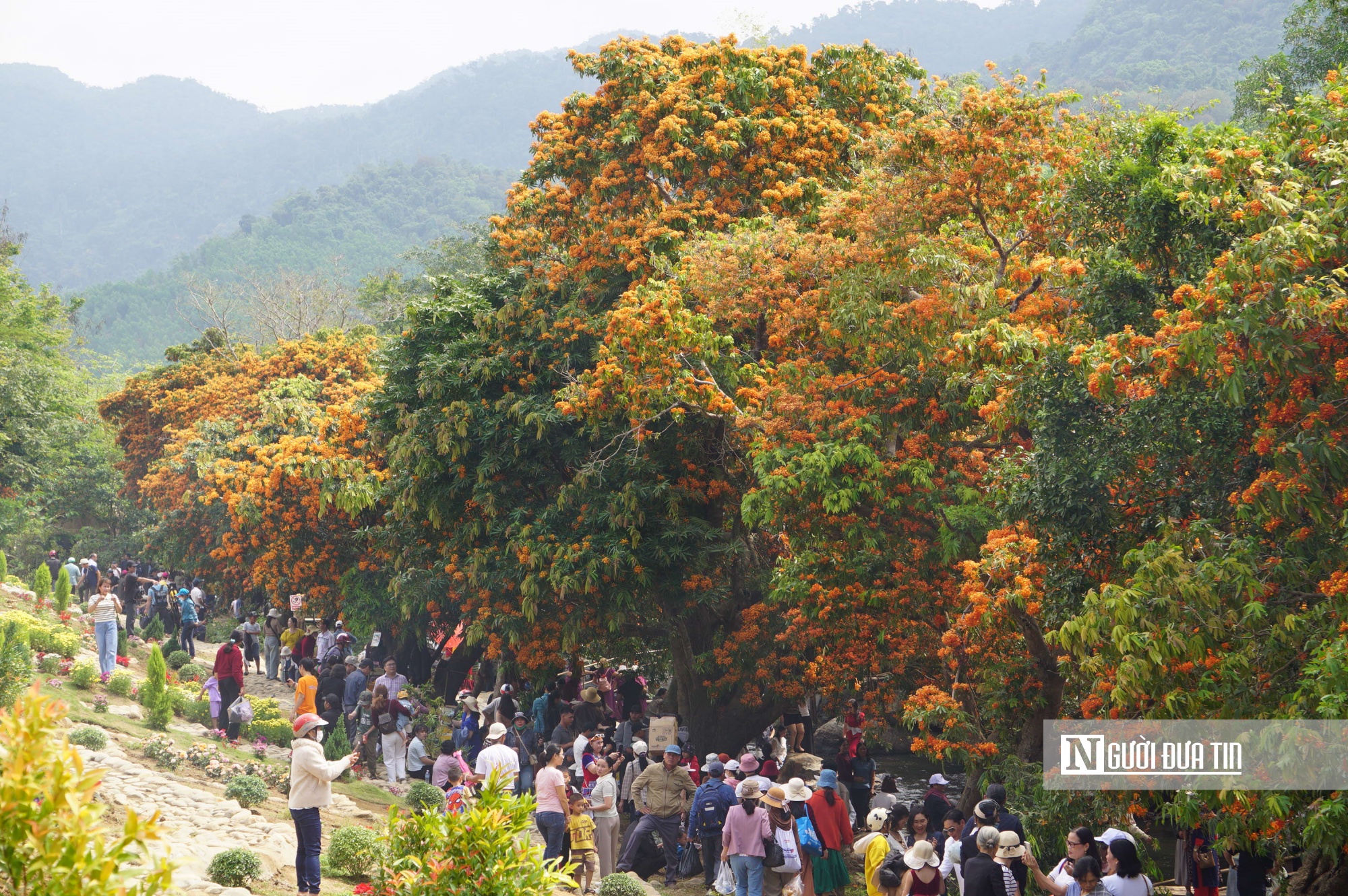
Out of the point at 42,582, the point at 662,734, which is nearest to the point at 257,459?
the point at 42,582

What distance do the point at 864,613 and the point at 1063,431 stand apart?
12.3 feet

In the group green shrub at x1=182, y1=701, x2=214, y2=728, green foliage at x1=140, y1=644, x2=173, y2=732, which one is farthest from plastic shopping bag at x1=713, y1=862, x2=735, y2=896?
green shrub at x1=182, y1=701, x2=214, y2=728

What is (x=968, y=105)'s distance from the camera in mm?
11969

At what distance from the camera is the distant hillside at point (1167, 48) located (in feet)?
259

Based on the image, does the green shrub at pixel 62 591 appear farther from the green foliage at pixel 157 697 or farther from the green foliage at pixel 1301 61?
the green foliage at pixel 1301 61

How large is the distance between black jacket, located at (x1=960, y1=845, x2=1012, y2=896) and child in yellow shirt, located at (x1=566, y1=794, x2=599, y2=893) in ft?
12.8

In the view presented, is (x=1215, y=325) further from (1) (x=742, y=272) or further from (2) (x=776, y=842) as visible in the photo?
(1) (x=742, y=272)

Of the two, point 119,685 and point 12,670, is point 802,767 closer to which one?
point 12,670

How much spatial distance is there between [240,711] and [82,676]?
2.50m

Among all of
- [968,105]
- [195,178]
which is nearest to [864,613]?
[968,105]

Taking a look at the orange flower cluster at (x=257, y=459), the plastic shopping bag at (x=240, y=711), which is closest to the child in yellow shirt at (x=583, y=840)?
the plastic shopping bag at (x=240, y=711)

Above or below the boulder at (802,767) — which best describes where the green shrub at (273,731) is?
below

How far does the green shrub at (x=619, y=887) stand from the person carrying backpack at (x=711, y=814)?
44.2 inches

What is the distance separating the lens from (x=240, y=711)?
15320mm
